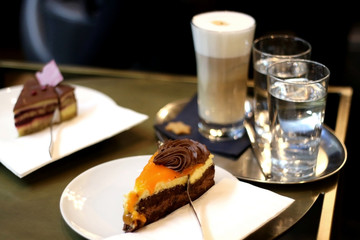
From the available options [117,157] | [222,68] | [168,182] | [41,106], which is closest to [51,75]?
[41,106]

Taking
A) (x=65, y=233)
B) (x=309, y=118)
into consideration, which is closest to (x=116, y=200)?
(x=65, y=233)

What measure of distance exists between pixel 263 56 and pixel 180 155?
1.20ft

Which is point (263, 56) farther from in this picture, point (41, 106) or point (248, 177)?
point (41, 106)

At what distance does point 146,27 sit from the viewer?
2561 mm

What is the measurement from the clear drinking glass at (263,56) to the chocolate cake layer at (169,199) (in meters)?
0.27

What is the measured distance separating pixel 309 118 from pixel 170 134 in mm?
340

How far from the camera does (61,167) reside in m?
1.12

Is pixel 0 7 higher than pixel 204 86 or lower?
lower

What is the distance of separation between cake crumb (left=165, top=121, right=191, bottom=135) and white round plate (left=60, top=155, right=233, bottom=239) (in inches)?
7.1

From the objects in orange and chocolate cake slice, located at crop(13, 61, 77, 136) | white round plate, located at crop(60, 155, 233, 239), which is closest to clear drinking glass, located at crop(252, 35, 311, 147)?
white round plate, located at crop(60, 155, 233, 239)

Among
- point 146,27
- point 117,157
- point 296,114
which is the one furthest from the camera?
point 146,27

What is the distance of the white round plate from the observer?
2.96 feet

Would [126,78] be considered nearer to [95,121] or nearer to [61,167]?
[95,121]

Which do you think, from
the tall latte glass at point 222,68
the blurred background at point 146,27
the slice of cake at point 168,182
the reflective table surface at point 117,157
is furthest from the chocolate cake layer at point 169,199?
the blurred background at point 146,27
